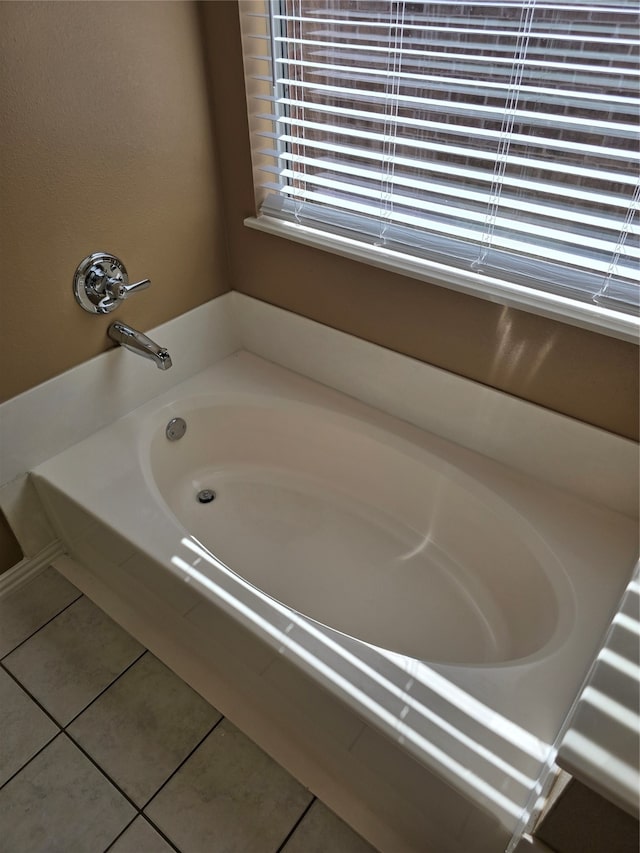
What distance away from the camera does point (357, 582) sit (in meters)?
1.73

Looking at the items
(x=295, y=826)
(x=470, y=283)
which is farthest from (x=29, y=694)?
(x=470, y=283)

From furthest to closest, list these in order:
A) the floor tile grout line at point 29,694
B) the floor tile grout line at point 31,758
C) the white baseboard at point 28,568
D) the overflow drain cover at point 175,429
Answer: the overflow drain cover at point 175,429 < the white baseboard at point 28,568 < the floor tile grout line at point 29,694 < the floor tile grout line at point 31,758

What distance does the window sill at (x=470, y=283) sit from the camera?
1344 mm

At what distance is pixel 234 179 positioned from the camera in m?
1.86

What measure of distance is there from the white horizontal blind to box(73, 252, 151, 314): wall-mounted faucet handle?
533mm

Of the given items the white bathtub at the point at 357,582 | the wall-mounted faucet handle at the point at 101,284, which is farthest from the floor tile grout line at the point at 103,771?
the wall-mounted faucet handle at the point at 101,284

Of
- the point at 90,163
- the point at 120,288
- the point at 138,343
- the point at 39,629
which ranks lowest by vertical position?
the point at 39,629

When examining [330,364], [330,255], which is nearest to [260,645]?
[330,364]

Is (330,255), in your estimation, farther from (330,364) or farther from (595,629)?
(595,629)

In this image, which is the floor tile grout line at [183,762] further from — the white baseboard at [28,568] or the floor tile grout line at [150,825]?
the white baseboard at [28,568]

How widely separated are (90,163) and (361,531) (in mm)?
1263

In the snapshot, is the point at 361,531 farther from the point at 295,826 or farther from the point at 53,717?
the point at 53,717

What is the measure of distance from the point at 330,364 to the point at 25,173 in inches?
38.3

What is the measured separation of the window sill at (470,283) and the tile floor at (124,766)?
1.22 metres
